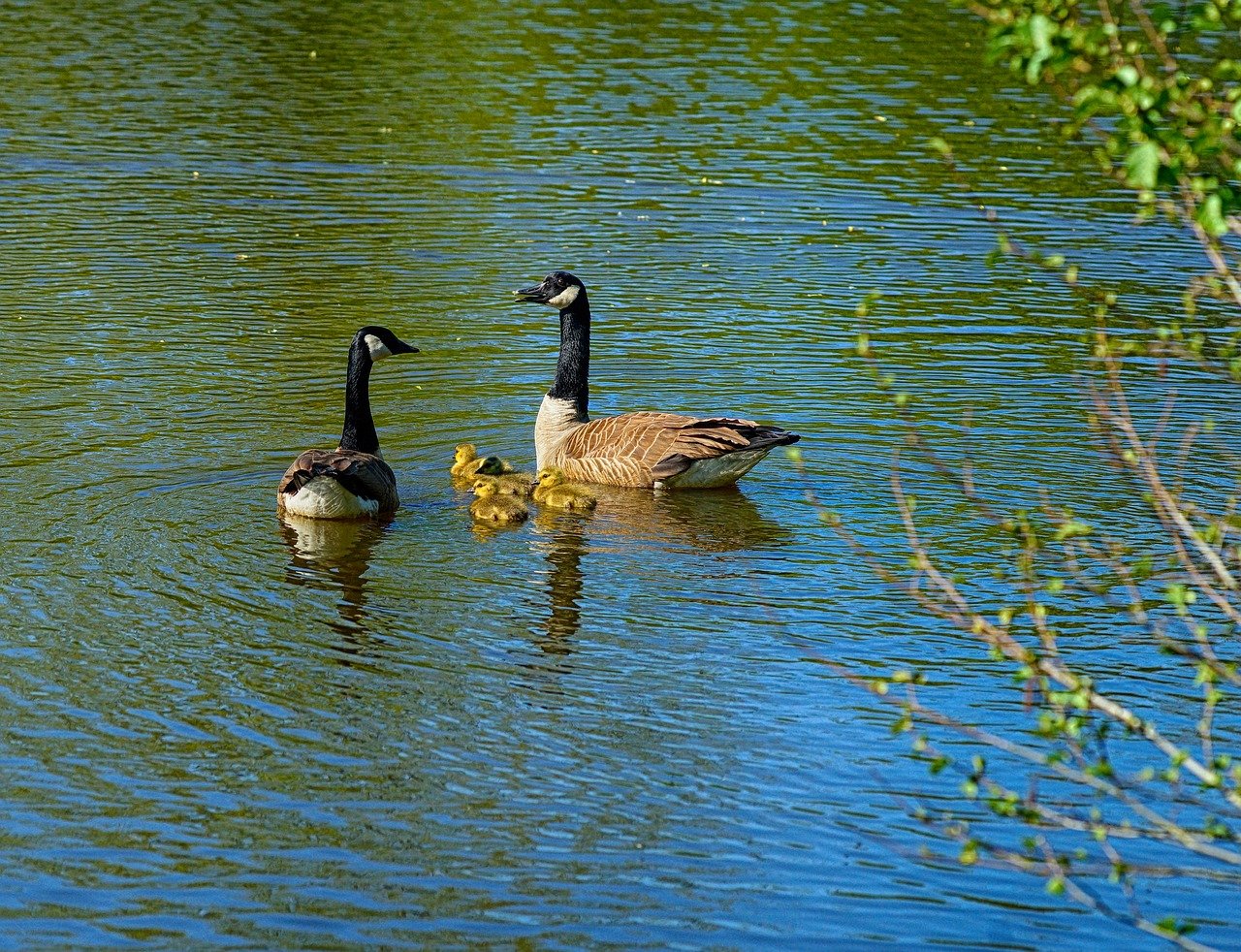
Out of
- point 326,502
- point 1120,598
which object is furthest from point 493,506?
point 1120,598

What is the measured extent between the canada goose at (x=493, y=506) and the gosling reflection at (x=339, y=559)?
737 mm

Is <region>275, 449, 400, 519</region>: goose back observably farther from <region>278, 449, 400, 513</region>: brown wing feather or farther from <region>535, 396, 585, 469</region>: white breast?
<region>535, 396, 585, 469</region>: white breast

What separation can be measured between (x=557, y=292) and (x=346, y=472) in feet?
11.2

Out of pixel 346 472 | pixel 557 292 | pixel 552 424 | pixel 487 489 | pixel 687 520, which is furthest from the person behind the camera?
pixel 557 292

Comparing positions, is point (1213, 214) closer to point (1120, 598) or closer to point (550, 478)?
point (1120, 598)

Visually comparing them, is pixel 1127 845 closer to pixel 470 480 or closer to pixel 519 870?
pixel 519 870

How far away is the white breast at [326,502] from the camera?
13.8 meters

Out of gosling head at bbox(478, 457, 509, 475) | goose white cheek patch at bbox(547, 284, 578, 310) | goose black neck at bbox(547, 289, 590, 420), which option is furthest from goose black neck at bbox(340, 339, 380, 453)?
goose white cheek patch at bbox(547, 284, 578, 310)

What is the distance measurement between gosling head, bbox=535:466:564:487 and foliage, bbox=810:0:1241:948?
2894 millimetres

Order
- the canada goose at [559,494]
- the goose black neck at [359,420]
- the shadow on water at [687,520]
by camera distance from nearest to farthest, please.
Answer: the shadow on water at [687,520] < the canada goose at [559,494] < the goose black neck at [359,420]

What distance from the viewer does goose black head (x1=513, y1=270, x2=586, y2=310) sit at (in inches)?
643

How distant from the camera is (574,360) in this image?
52.9ft

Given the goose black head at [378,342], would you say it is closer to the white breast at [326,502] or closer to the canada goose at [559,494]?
the canada goose at [559,494]

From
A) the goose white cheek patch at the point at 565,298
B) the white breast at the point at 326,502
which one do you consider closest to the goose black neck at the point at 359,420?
the white breast at the point at 326,502
